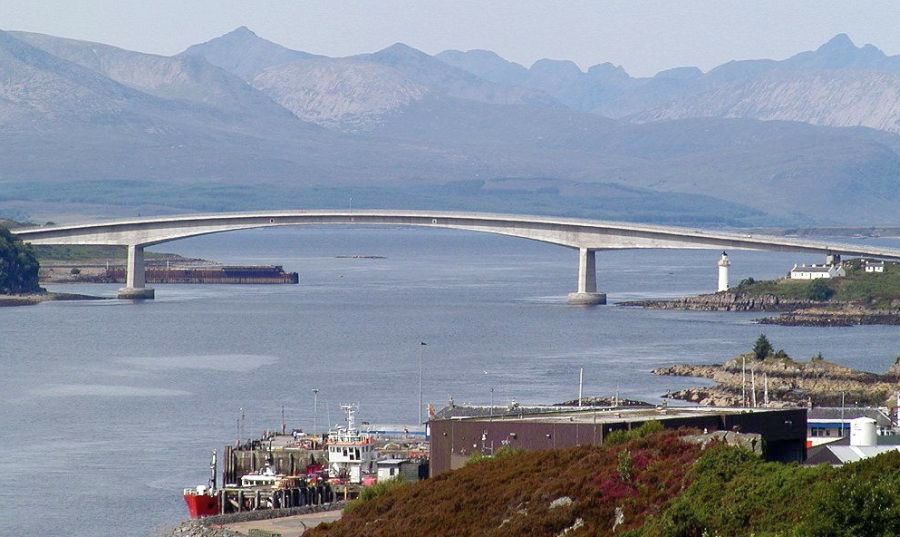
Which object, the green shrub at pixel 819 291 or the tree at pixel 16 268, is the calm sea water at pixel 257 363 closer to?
the green shrub at pixel 819 291

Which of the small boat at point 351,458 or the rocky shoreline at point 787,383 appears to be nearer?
the small boat at point 351,458

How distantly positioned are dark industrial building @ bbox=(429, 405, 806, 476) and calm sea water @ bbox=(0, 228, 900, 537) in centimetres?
625

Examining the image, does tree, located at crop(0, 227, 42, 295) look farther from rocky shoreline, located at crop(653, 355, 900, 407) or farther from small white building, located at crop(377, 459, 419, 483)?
small white building, located at crop(377, 459, 419, 483)

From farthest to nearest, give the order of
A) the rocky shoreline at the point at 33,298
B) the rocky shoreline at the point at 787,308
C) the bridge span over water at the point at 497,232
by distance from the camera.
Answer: the bridge span over water at the point at 497,232, the rocky shoreline at the point at 33,298, the rocky shoreline at the point at 787,308

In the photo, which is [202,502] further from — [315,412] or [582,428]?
[315,412]

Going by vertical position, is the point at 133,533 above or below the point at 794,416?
below

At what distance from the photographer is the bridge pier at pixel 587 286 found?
102 m

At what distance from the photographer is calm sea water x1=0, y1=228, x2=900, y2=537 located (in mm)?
43188

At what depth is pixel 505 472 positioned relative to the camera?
2694cm

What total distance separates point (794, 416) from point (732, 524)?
8504 millimetres

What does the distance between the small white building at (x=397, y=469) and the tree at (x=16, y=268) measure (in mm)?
75455

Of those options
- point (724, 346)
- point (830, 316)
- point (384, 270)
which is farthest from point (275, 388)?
point (384, 270)

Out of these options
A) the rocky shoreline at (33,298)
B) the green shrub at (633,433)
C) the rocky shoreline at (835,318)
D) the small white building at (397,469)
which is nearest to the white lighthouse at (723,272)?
the rocky shoreline at (835,318)

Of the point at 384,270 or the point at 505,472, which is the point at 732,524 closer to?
the point at 505,472
